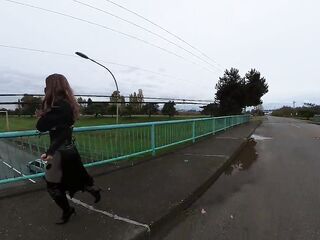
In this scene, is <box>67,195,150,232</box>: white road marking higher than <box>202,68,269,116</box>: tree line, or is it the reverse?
<box>202,68,269,116</box>: tree line

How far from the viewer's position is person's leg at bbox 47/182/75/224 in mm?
3715

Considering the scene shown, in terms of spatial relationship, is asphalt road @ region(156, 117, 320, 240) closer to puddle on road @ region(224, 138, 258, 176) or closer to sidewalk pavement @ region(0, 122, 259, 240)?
puddle on road @ region(224, 138, 258, 176)

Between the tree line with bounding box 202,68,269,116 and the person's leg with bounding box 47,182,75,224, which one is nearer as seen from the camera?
the person's leg with bounding box 47,182,75,224

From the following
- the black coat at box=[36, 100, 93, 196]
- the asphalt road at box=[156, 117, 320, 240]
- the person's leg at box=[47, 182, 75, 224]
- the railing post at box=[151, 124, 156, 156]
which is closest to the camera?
the black coat at box=[36, 100, 93, 196]

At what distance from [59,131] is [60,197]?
796 mm

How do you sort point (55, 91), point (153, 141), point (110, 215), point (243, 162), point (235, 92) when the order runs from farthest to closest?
point (235, 92)
point (243, 162)
point (153, 141)
point (110, 215)
point (55, 91)

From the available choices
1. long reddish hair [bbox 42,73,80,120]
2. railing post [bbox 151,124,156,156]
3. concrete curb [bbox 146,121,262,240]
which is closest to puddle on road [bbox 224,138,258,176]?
concrete curb [bbox 146,121,262,240]

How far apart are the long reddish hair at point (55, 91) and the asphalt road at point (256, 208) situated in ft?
6.64

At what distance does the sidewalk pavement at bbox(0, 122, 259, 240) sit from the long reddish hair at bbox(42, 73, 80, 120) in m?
1.44

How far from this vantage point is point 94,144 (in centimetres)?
661

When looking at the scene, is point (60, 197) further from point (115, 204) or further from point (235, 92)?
point (235, 92)

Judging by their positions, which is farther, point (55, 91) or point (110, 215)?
point (110, 215)

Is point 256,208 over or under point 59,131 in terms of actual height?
under

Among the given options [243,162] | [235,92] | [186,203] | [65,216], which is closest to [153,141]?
[243,162]
